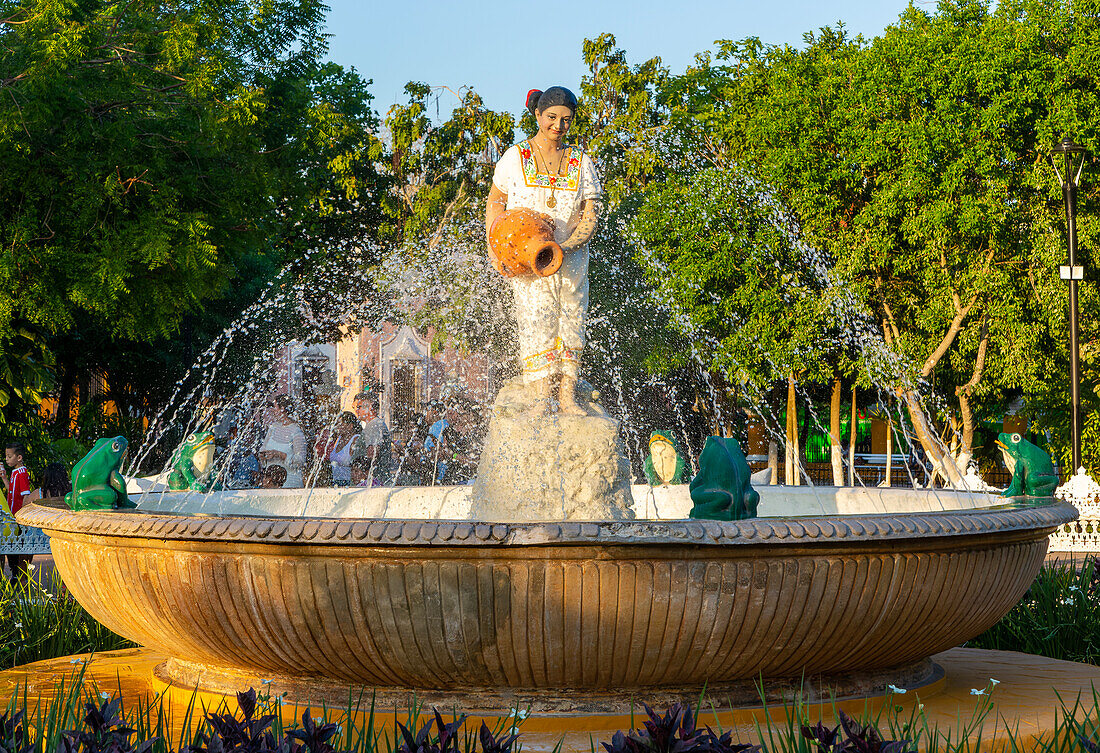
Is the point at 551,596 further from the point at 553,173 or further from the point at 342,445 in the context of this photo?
the point at 342,445

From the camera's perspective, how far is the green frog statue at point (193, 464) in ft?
22.6

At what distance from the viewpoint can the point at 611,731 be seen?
4.09 meters

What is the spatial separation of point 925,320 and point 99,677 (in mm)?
19223

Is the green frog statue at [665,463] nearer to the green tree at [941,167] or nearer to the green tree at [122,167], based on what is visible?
the green tree at [122,167]

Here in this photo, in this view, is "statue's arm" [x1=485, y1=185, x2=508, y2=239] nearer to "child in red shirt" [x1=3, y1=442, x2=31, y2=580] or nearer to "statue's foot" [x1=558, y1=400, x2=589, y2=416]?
"statue's foot" [x1=558, y1=400, x2=589, y2=416]

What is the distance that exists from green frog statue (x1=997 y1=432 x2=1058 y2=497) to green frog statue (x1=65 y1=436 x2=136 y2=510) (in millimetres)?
4088

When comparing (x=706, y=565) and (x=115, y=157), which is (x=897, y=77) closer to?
(x=115, y=157)

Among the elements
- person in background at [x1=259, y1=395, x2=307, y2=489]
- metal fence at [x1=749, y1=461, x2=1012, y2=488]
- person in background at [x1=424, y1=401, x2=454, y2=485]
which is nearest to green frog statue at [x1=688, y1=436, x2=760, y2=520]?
person in background at [x1=259, y1=395, x2=307, y2=489]

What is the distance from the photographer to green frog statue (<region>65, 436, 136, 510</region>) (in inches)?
197

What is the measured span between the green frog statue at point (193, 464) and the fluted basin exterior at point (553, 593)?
2422mm

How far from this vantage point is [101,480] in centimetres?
504

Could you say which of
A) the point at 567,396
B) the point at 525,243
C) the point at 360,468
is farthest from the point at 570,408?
the point at 360,468

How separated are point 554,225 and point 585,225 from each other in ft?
0.58

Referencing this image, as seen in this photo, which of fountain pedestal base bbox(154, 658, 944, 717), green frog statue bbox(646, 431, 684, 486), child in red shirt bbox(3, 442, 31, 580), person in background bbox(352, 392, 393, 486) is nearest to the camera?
fountain pedestal base bbox(154, 658, 944, 717)
